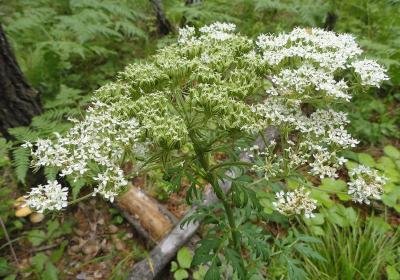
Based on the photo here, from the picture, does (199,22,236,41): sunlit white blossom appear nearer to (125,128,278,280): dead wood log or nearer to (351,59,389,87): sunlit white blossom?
(351,59,389,87): sunlit white blossom

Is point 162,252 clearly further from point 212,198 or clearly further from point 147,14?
point 147,14

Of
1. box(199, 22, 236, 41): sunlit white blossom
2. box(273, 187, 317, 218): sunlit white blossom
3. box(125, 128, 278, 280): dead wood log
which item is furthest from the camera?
box(125, 128, 278, 280): dead wood log

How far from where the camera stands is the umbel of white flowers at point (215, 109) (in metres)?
1.95

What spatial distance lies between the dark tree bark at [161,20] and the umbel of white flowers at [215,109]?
11.0 feet

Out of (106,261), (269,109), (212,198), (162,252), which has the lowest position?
(106,261)

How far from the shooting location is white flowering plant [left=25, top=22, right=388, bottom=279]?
77.1 inches

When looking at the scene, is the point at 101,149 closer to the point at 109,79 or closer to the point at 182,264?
the point at 182,264

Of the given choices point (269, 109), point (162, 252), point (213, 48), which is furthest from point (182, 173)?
point (162, 252)

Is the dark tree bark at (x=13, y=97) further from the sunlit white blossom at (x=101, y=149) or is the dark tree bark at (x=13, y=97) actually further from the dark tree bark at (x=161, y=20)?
the dark tree bark at (x=161, y=20)

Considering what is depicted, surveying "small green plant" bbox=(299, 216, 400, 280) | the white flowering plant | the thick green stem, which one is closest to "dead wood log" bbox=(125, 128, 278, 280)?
the thick green stem

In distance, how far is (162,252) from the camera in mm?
3512

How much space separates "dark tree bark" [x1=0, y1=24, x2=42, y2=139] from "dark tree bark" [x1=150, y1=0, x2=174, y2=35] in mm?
2266

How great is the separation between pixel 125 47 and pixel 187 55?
3329mm

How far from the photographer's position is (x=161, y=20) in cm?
559
